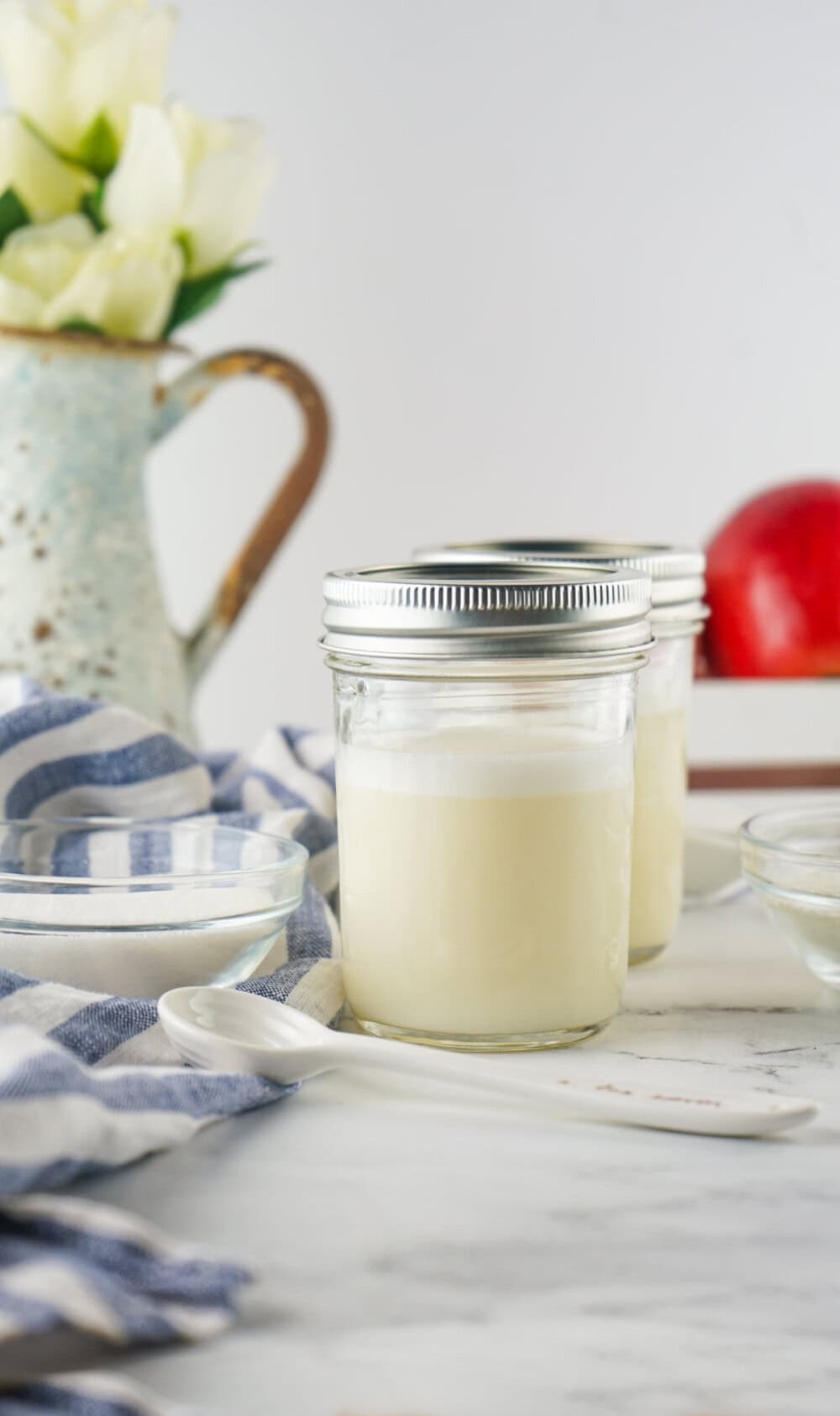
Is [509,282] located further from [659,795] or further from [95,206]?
[659,795]

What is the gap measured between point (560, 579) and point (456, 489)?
1.07m

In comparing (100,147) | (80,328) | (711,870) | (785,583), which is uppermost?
(100,147)

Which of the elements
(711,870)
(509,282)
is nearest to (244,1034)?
(711,870)

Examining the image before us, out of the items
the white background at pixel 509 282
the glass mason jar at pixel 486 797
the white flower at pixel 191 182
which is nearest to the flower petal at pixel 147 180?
the white flower at pixel 191 182

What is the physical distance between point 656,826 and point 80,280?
0.44m

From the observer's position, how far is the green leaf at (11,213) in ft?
2.68

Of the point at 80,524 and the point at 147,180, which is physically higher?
the point at 147,180

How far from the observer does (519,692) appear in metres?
0.49

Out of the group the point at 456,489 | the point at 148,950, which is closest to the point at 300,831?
the point at 148,950

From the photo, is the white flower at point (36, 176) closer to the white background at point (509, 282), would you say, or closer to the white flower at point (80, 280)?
the white flower at point (80, 280)

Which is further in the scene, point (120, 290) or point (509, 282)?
point (509, 282)

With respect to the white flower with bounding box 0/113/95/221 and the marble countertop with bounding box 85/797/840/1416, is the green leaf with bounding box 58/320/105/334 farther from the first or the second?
the marble countertop with bounding box 85/797/840/1416

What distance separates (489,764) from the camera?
0.47m

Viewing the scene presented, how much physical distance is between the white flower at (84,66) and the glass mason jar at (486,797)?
0.47 m
